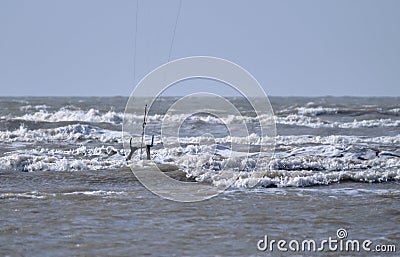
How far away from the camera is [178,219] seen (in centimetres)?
1027

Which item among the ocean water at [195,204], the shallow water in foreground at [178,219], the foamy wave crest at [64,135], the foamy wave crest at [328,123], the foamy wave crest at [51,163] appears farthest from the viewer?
the foamy wave crest at [328,123]

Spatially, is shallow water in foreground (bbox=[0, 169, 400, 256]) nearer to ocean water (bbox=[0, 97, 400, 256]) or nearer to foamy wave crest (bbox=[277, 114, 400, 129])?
ocean water (bbox=[0, 97, 400, 256])

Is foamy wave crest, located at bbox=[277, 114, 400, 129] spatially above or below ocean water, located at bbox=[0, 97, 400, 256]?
above

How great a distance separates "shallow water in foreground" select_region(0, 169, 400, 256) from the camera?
8.71 m

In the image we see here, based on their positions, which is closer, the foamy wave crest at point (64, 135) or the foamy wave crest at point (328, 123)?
the foamy wave crest at point (64, 135)

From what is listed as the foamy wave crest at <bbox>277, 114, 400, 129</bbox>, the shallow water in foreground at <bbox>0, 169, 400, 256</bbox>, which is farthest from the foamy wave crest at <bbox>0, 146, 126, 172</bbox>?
the foamy wave crest at <bbox>277, 114, 400, 129</bbox>

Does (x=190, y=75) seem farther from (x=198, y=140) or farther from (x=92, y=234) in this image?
(x=198, y=140)

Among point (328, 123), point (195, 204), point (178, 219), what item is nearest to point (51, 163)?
point (195, 204)

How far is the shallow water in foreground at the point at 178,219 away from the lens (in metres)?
8.71

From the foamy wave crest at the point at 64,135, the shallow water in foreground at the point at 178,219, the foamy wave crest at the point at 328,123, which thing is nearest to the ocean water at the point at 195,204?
the shallow water in foreground at the point at 178,219

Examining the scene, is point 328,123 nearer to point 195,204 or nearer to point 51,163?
point 51,163

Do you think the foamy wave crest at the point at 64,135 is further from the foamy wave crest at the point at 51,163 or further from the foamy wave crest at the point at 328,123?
the foamy wave crest at the point at 328,123

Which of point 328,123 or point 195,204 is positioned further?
point 328,123

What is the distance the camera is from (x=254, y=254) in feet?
27.6
